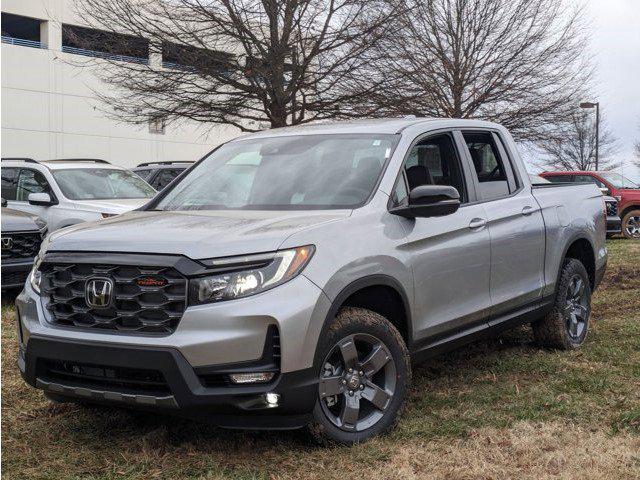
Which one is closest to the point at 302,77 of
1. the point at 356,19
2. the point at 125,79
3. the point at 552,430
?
the point at 356,19

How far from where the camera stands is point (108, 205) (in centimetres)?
1080

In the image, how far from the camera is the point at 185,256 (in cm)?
393

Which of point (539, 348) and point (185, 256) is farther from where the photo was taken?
point (539, 348)

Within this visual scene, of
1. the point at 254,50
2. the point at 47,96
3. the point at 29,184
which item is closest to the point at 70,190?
the point at 29,184

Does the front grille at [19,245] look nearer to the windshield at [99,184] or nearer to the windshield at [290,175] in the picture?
the windshield at [99,184]

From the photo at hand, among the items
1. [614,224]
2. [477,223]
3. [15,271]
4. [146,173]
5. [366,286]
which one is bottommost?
[614,224]

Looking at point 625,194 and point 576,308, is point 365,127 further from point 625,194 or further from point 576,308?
point 625,194

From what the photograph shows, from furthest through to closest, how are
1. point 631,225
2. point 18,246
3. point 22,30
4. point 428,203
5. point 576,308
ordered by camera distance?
point 22,30, point 631,225, point 18,246, point 576,308, point 428,203

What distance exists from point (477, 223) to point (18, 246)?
5.63 metres

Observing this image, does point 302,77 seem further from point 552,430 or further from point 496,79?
point 552,430

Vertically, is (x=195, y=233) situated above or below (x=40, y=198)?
above

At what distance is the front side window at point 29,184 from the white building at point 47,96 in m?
21.5

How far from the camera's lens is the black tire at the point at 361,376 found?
4.16m

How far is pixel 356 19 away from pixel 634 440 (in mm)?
14873
